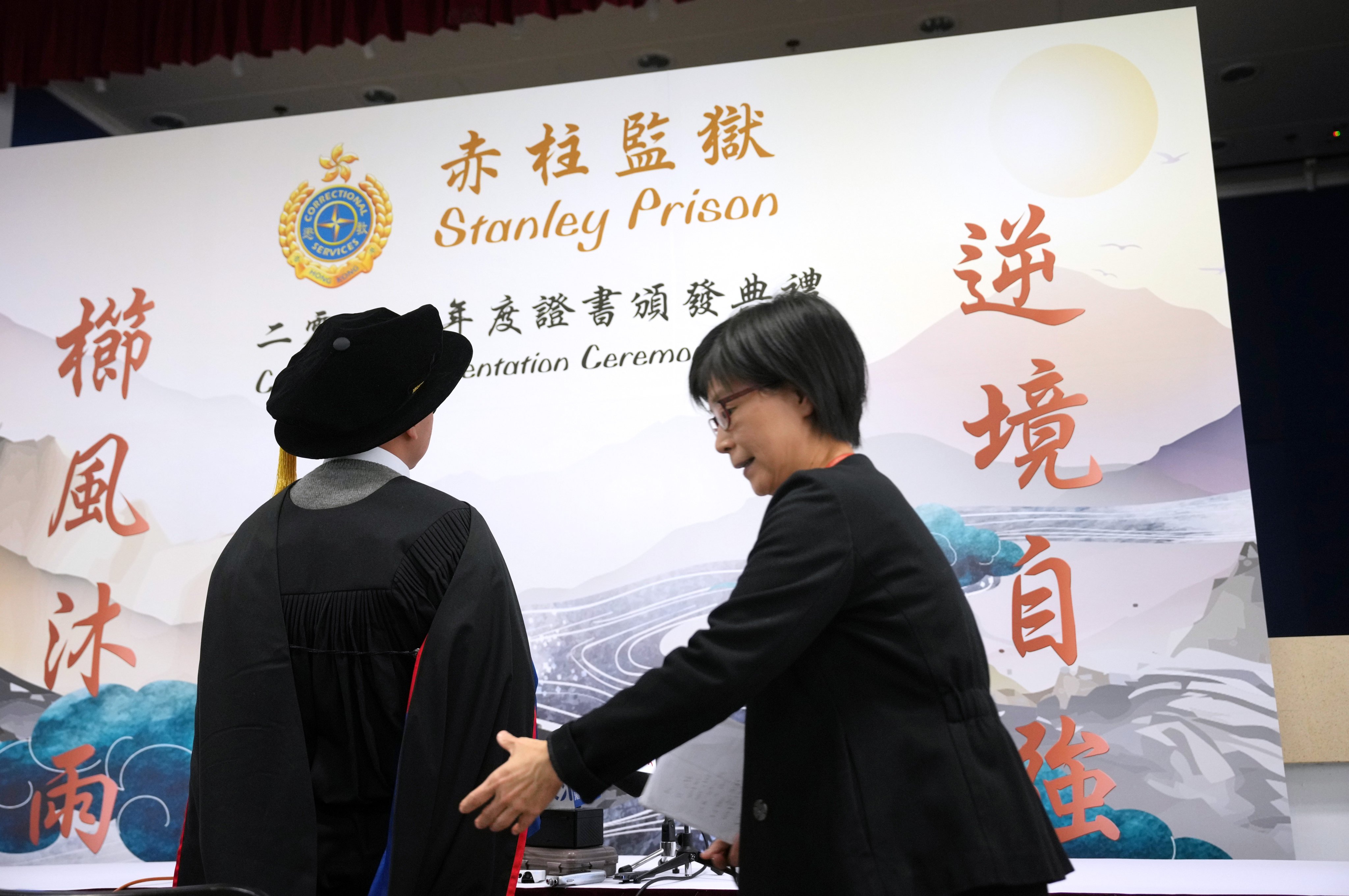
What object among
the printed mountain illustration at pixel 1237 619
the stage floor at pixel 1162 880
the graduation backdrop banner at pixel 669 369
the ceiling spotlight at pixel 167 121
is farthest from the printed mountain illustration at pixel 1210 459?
the ceiling spotlight at pixel 167 121

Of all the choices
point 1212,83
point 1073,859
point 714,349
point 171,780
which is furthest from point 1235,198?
point 171,780

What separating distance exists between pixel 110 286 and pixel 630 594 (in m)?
2.12

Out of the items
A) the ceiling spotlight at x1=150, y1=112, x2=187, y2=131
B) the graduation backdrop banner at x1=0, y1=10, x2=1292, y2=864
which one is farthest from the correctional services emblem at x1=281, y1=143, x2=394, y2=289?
the ceiling spotlight at x1=150, y1=112, x2=187, y2=131

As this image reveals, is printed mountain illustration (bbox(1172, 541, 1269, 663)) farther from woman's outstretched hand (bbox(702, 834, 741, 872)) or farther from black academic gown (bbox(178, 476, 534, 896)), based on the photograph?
black academic gown (bbox(178, 476, 534, 896))

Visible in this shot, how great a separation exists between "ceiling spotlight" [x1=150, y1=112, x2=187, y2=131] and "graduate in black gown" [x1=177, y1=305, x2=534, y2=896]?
3.94 meters

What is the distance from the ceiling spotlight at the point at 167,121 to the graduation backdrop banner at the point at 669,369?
105 cm

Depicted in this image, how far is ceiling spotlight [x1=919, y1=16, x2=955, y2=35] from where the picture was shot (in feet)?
13.6

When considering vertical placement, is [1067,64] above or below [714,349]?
above

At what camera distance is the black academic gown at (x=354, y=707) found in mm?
1283

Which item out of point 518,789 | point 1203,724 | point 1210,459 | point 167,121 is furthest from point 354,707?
point 167,121

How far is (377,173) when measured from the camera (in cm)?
349

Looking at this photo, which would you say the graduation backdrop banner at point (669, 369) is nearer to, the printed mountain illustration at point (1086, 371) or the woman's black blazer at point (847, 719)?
the printed mountain illustration at point (1086, 371)

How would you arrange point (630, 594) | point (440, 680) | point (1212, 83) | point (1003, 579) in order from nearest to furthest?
point (440, 680)
point (1003, 579)
point (630, 594)
point (1212, 83)

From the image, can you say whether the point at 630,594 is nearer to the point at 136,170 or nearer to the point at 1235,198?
the point at 136,170
